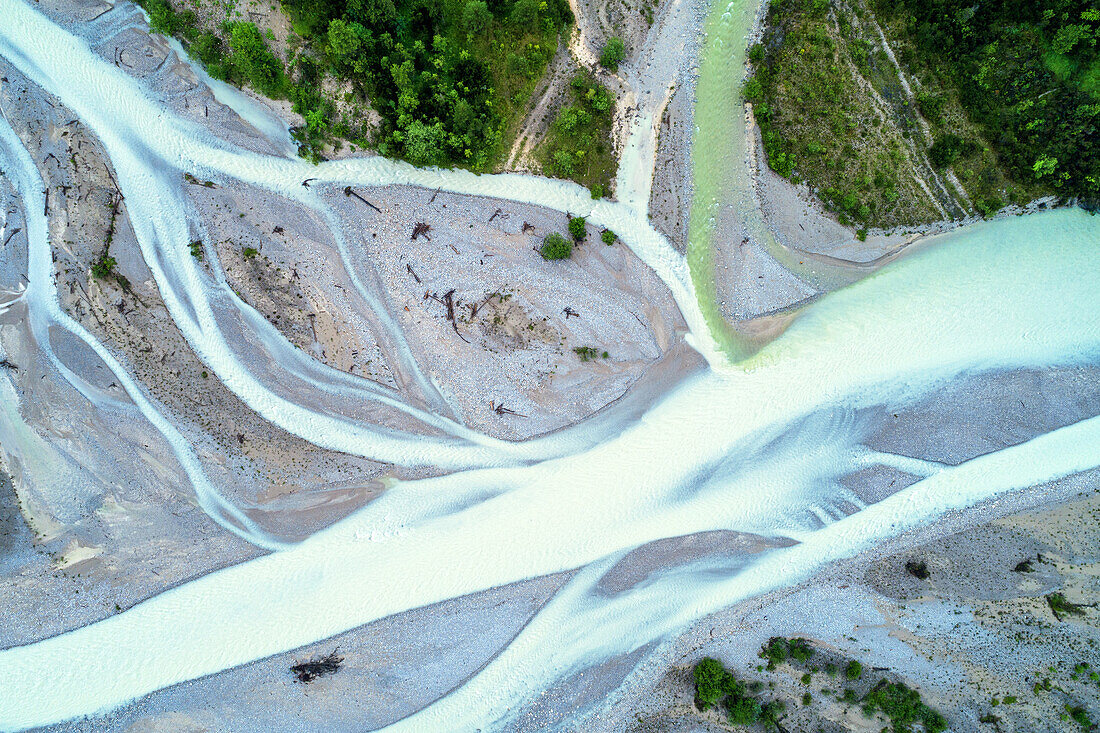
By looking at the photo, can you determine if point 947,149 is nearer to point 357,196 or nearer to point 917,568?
point 917,568

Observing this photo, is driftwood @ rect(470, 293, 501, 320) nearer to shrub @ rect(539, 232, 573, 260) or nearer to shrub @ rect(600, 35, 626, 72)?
shrub @ rect(539, 232, 573, 260)

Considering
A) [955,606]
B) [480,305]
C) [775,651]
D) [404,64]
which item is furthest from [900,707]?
[404,64]

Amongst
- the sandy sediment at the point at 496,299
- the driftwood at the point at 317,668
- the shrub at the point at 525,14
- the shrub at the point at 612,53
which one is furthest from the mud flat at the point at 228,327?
the shrub at the point at 525,14

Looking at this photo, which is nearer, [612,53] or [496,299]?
[612,53]

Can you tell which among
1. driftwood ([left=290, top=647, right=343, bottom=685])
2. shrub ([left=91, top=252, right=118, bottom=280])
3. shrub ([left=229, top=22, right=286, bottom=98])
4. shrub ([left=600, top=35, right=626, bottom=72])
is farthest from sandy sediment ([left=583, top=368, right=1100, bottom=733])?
shrub ([left=229, top=22, right=286, bottom=98])

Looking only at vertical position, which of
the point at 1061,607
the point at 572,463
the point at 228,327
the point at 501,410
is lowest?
the point at 1061,607

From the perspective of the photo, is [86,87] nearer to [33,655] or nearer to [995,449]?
[33,655]
